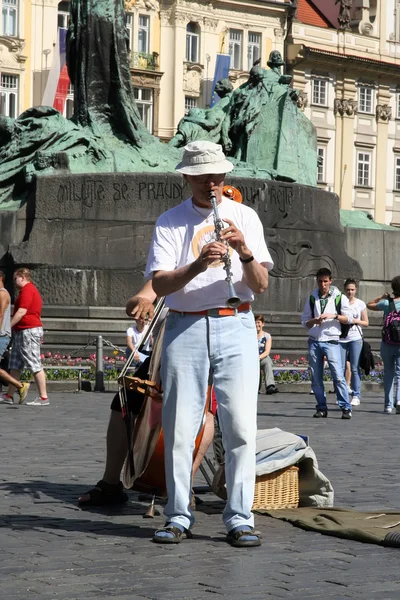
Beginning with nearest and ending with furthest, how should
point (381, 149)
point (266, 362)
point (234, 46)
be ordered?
point (266, 362)
point (234, 46)
point (381, 149)

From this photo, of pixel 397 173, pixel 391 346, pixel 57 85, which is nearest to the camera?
pixel 391 346

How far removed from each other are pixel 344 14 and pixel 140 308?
60.7 meters

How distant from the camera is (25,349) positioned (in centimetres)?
1515

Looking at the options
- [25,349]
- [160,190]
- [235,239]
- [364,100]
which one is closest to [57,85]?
[364,100]


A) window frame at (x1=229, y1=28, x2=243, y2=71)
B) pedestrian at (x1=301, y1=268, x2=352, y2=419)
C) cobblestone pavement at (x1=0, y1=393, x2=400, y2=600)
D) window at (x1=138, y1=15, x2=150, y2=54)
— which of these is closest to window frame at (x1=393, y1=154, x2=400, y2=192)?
window frame at (x1=229, y1=28, x2=243, y2=71)

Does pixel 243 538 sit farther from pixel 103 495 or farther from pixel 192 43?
pixel 192 43

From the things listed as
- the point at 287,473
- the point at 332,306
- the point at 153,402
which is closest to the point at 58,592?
the point at 153,402

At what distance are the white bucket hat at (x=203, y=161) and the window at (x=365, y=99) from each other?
60.7 meters

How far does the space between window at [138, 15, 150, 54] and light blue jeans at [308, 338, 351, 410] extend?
1731 inches

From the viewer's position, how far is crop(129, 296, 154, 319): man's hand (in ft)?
19.7

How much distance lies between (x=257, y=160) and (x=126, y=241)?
3684 millimetres

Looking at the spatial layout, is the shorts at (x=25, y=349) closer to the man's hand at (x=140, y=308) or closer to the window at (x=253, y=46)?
the man's hand at (x=140, y=308)

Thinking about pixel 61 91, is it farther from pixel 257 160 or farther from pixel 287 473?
pixel 287 473

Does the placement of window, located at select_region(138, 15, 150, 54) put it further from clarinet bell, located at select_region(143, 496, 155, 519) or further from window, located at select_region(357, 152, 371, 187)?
clarinet bell, located at select_region(143, 496, 155, 519)
